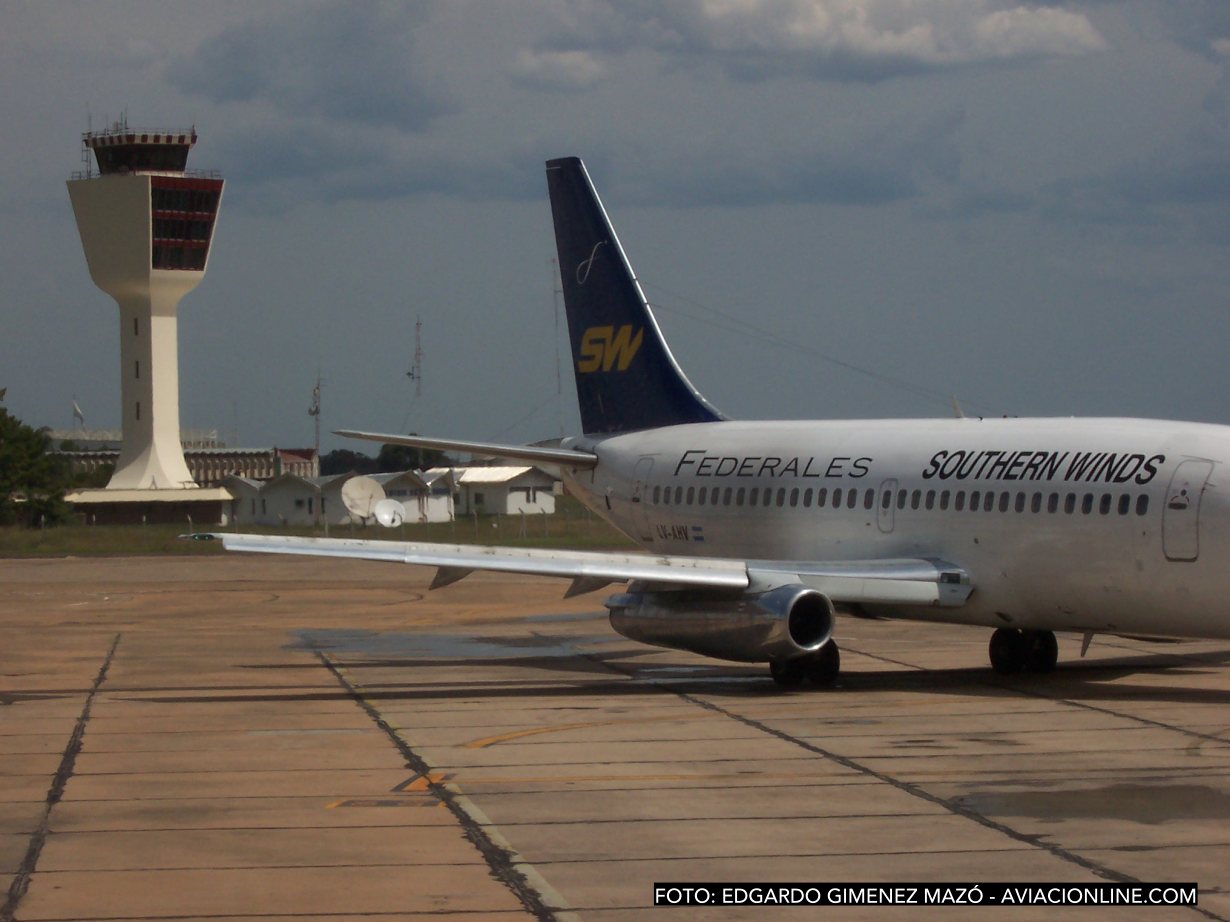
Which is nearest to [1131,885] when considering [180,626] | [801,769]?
[801,769]

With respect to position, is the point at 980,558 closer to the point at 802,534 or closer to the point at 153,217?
the point at 802,534

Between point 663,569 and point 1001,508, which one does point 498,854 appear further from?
point 1001,508

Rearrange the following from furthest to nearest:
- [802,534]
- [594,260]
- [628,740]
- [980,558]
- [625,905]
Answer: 1. [594,260]
2. [802,534]
3. [980,558]
4. [628,740]
5. [625,905]

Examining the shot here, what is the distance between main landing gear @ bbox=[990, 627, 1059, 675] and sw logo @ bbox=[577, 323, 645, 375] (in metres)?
10.4

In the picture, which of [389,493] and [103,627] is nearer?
[103,627]

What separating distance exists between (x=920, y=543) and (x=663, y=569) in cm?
414

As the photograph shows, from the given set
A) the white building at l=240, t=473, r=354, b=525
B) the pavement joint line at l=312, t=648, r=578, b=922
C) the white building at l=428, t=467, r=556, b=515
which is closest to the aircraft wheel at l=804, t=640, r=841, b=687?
the pavement joint line at l=312, t=648, r=578, b=922

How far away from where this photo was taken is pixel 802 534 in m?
29.1

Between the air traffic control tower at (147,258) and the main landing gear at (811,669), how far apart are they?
104971 mm

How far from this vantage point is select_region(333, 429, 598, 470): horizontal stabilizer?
2931 cm

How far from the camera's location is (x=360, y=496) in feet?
256

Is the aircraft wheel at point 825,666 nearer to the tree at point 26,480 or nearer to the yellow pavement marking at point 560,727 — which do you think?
the yellow pavement marking at point 560,727

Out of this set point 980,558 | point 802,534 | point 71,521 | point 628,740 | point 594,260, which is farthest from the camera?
point 71,521

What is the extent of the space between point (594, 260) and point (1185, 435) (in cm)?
1441
